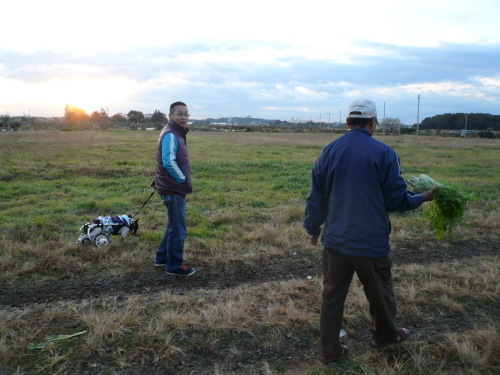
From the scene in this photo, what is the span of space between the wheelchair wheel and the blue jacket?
3869 mm

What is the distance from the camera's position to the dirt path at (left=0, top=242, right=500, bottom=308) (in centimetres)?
450

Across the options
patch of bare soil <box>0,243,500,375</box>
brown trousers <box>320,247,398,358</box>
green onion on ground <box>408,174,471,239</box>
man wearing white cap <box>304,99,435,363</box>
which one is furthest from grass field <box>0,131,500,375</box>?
green onion on ground <box>408,174,471,239</box>

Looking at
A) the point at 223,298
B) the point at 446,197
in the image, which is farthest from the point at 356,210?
the point at 223,298

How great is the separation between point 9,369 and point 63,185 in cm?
900

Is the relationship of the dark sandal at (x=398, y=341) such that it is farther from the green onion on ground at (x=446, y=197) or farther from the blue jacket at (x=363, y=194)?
the green onion on ground at (x=446, y=197)

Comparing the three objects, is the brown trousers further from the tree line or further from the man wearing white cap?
the tree line

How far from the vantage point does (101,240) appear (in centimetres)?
589

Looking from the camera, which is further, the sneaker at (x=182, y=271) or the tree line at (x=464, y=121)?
the tree line at (x=464, y=121)

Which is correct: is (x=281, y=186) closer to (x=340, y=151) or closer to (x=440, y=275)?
(x=440, y=275)

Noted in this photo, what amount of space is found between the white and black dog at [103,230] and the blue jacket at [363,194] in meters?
3.95

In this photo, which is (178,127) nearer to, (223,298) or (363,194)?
(223,298)

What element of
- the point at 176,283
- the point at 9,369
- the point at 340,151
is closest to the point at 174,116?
the point at 176,283

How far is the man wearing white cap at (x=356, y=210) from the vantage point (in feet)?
9.78

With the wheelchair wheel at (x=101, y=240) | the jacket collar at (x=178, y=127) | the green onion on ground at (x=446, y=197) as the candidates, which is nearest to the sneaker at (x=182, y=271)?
the wheelchair wheel at (x=101, y=240)
